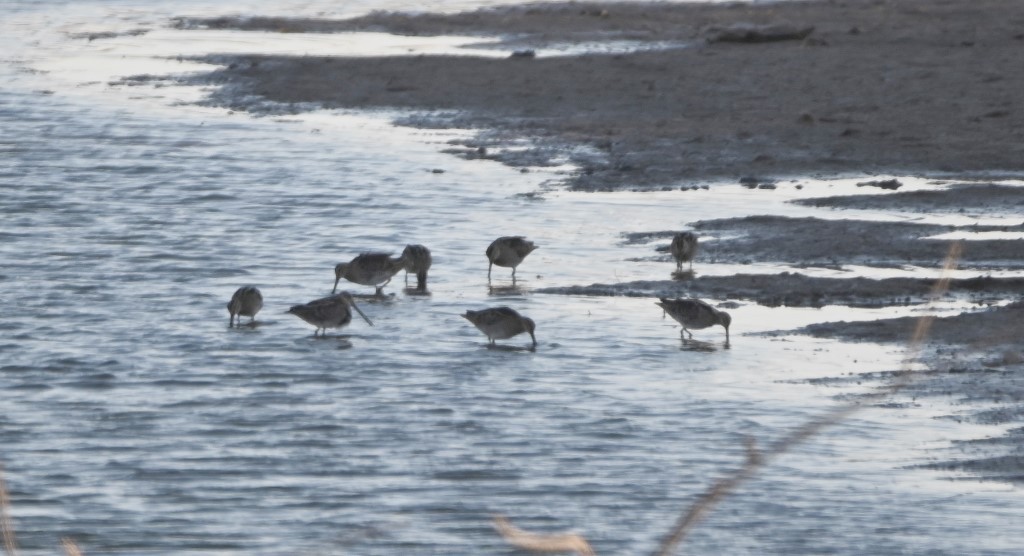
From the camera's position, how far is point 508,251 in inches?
510

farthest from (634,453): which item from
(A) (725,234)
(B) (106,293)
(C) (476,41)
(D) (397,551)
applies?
(C) (476,41)

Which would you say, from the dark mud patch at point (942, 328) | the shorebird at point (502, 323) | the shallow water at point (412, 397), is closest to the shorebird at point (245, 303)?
the shallow water at point (412, 397)

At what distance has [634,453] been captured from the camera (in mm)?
8250

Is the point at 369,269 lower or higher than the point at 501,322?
higher

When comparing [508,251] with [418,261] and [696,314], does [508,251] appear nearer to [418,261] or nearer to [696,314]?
[418,261]

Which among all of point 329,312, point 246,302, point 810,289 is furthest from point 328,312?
point 810,289

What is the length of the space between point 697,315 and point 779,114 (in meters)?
11.1

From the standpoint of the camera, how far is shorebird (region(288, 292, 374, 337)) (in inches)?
432

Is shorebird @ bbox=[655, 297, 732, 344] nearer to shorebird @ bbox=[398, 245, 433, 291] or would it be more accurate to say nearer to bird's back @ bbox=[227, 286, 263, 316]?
shorebird @ bbox=[398, 245, 433, 291]

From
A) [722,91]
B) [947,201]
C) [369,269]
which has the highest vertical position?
[722,91]

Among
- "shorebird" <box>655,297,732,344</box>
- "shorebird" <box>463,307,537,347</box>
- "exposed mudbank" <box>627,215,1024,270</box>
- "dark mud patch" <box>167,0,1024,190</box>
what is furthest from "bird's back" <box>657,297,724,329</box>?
"dark mud patch" <box>167,0,1024,190</box>

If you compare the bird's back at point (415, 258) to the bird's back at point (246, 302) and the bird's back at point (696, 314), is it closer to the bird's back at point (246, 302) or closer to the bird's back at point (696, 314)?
the bird's back at point (246, 302)

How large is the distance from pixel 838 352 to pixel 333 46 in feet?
75.6

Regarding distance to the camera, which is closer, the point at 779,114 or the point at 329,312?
the point at 329,312
